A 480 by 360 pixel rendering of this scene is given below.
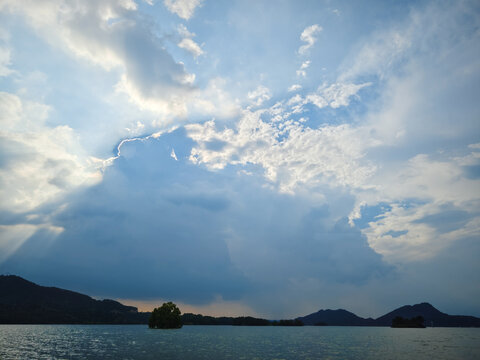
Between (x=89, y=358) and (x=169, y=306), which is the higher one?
(x=169, y=306)

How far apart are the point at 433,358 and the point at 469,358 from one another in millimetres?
8006

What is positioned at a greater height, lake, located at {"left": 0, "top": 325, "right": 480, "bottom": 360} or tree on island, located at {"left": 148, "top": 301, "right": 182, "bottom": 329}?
tree on island, located at {"left": 148, "top": 301, "right": 182, "bottom": 329}

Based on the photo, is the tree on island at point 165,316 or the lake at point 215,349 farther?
the tree on island at point 165,316

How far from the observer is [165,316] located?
593 feet

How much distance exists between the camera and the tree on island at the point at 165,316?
180625 mm

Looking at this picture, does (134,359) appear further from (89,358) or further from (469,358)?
(469,358)

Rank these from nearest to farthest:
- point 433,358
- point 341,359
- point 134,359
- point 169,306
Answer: point 134,359, point 341,359, point 433,358, point 169,306

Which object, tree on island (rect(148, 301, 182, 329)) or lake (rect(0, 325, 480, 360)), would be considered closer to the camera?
lake (rect(0, 325, 480, 360))

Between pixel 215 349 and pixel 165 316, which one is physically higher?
pixel 165 316

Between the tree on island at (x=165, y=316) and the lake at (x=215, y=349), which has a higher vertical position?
the tree on island at (x=165, y=316)

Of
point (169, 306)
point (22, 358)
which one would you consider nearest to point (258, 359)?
point (22, 358)

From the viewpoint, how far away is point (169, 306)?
182 metres

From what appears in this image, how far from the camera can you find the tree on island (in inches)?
7111

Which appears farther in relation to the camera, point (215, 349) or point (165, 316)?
point (165, 316)
